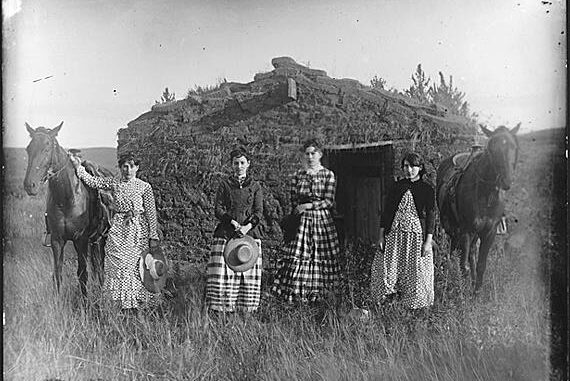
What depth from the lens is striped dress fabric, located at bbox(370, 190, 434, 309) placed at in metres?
2.79

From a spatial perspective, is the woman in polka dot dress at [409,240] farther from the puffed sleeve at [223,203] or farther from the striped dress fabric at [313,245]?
the puffed sleeve at [223,203]

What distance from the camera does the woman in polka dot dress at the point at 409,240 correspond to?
2.79m

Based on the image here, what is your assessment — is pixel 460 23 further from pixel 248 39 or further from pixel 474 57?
pixel 248 39

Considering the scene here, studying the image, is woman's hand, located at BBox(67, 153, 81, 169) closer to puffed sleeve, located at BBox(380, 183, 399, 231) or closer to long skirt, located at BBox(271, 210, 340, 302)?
long skirt, located at BBox(271, 210, 340, 302)

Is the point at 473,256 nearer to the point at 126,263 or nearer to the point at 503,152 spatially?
the point at 503,152

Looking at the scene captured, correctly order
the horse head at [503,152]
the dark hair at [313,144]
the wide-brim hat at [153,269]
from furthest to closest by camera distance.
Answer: the wide-brim hat at [153,269], the dark hair at [313,144], the horse head at [503,152]

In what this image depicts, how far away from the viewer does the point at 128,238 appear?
2.98 meters

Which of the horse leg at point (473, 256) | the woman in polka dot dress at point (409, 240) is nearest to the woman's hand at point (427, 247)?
the woman in polka dot dress at point (409, 240)

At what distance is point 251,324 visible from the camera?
289cm

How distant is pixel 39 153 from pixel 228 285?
880mm

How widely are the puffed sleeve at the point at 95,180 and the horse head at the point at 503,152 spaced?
1.37m

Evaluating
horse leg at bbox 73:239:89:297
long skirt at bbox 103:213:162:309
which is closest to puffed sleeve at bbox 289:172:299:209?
long skirt at bbox 103:213:162:309

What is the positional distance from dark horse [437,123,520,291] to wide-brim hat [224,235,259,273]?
0.68 m

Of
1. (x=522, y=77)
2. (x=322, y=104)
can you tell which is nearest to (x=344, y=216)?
(x=322, y=104)
